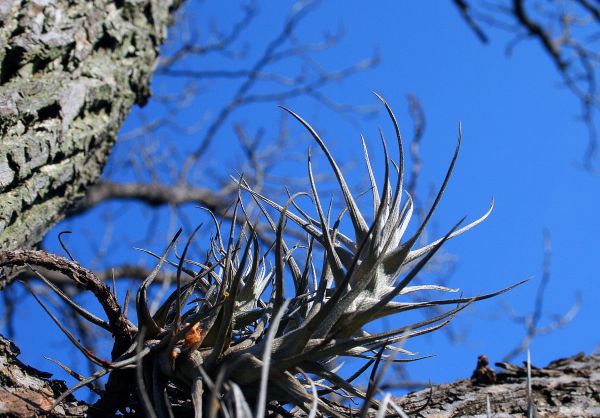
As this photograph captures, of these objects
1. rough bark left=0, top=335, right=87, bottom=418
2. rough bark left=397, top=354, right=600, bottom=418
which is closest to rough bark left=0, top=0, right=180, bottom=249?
rough bark left=0, top=335, right=87, bottom=418

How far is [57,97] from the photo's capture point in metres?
1.65

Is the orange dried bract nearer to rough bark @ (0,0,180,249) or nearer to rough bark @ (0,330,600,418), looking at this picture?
rough bark @ (0,330,600,418)

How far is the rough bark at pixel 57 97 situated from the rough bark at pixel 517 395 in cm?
95

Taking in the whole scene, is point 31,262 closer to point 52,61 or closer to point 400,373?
point 52,61

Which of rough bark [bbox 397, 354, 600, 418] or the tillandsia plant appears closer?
the tillandsia plant

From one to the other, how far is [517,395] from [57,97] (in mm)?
1302

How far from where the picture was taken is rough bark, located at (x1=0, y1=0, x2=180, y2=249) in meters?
1.48

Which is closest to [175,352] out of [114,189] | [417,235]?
[417,235]

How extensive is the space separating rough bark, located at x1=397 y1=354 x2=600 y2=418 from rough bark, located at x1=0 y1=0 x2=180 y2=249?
95 centimetres

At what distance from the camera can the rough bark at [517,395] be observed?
4.68 ft

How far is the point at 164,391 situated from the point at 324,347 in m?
0.26

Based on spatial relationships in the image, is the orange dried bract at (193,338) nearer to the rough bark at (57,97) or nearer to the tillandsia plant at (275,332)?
the tillandsia plant at (275,332)

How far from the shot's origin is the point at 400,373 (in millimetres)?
6457

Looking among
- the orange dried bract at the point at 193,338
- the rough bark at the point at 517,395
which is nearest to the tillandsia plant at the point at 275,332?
the orange dried bract at the point at 193,338
